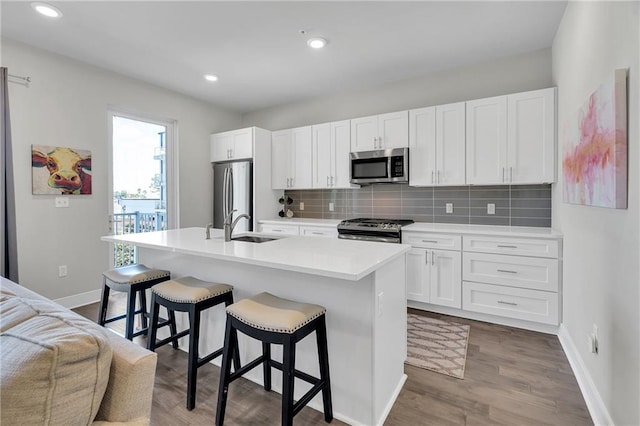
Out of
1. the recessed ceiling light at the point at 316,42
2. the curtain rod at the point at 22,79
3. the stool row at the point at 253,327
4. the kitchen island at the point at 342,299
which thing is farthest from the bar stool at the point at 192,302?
the curtain rod at the point at 22,79

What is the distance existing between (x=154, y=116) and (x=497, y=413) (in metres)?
4.72

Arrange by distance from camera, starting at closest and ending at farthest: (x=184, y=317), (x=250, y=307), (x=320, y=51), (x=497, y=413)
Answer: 1. (x=250, y=307)
2. (x=497, y=413)
3. (x=184, y=317)
4. (x=320, y=51)

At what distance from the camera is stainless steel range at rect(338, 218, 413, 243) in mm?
3395

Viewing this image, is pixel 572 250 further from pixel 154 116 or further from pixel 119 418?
pixel 154 116

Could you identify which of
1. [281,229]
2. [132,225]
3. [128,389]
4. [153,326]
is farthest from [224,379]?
[132,225]

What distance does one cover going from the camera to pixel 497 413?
1.78 meters

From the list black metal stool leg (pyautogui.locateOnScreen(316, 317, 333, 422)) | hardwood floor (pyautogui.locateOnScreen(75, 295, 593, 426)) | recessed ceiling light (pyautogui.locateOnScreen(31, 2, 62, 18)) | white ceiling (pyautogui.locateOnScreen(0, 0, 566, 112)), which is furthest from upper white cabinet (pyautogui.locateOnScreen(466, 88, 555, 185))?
recessed ceiling light (pyautogui.locateOnScreen(31, 2, 62, 18))

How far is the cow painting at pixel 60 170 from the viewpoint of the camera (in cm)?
320

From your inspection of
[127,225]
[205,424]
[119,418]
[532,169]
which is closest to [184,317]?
[205,424]

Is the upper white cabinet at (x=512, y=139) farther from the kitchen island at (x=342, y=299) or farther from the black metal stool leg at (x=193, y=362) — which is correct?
the black metal stool leg at (x=193, y=362)

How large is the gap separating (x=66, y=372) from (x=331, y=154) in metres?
3.76

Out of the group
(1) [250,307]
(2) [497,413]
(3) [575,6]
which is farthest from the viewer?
(3) [575,6]

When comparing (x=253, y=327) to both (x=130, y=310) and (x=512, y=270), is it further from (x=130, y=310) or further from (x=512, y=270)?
(x=512, y=270)

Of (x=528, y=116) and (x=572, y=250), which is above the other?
(x=528, y=116)
